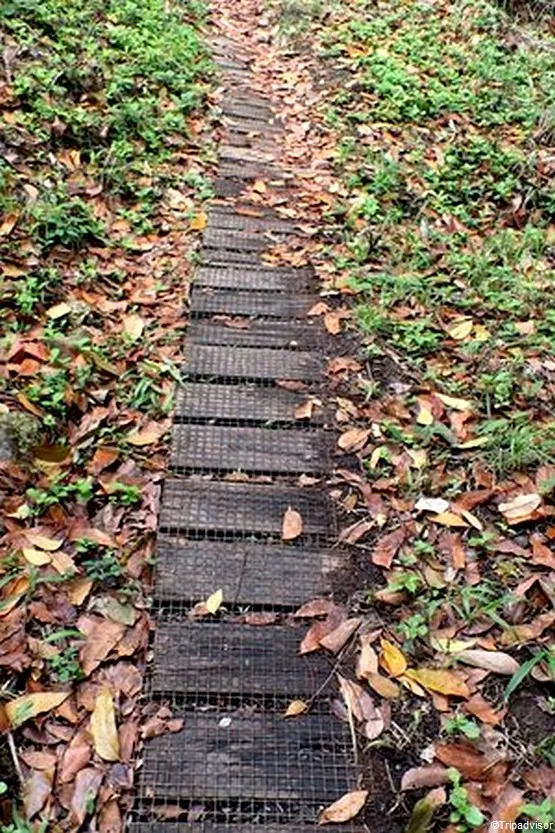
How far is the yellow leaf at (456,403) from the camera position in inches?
144

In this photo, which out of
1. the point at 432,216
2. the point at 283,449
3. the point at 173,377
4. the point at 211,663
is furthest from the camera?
the point at 432,216

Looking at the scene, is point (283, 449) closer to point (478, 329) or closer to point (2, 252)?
point (478, 329)

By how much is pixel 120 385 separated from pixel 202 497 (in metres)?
0.80

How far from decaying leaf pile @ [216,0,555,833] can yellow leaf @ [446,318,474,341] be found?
13mm

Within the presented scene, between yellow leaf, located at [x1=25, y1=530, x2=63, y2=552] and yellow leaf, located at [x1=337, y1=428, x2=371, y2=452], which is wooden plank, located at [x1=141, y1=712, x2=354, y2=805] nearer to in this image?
yellow leaf, located at [x1=25, y1=530, x2=63, y2=552]

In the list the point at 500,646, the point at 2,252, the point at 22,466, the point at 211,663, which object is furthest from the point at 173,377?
the point at 500,646

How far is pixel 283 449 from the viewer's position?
347 cm

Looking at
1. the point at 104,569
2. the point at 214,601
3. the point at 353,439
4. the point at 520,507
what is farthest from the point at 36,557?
the point at 520,507

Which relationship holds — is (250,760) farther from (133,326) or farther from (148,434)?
(133,326)

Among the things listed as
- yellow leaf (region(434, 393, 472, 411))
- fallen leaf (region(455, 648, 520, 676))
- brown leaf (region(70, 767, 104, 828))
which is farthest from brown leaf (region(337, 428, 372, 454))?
brown leaf (region(70, 767, 104, 828))

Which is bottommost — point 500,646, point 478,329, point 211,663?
point 211,663

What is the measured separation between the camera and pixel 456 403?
3.68 m

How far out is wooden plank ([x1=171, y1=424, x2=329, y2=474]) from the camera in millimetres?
3377

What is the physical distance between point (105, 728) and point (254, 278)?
2742 mm
